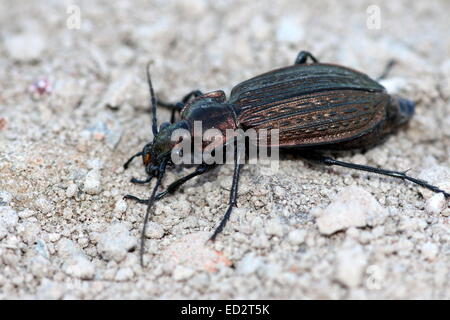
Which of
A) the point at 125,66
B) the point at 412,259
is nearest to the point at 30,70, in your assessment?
the point at 125,66

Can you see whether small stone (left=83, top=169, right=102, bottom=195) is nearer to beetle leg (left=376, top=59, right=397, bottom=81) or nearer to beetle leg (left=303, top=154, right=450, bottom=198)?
beetle leg (left=303, top=154, right=450, bottom=198)

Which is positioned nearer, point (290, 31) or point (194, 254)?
point (194, 254)

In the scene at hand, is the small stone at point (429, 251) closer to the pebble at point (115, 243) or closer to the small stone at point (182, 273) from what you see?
the small stone at point (182, 273)

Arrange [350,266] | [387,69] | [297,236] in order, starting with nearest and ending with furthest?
[350,266], [297,236], [387,69]

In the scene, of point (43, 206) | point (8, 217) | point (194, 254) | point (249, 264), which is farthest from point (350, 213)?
point (8, 217)

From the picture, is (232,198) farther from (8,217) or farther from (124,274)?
(8,217)

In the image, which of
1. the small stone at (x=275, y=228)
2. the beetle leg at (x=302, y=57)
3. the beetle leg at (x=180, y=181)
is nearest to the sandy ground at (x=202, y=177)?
the small stone at (x=275, y=228)

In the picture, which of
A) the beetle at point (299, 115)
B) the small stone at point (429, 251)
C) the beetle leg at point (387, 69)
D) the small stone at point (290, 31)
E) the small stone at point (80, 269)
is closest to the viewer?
the small stone at point (429, 251)
